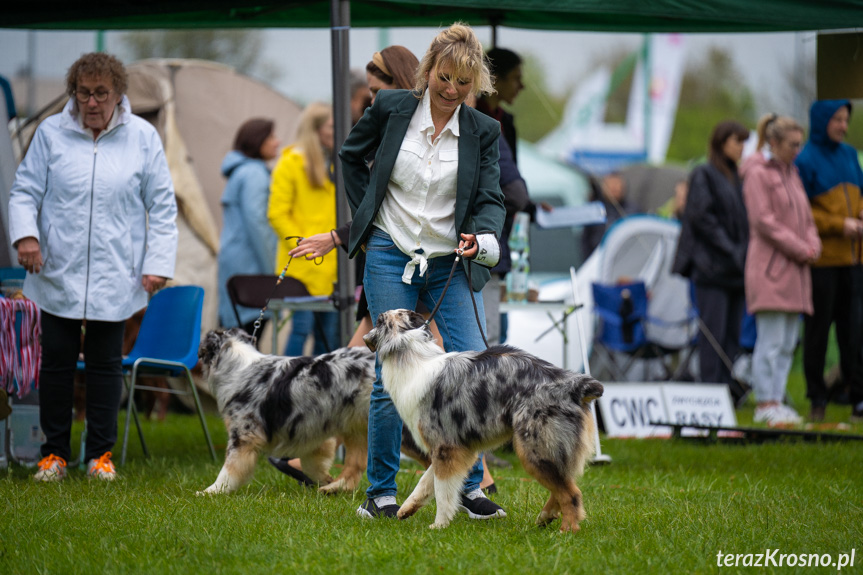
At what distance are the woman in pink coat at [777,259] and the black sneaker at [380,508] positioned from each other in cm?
489

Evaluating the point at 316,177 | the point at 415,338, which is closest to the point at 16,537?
the point at 415,338

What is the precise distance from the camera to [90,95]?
5215mm

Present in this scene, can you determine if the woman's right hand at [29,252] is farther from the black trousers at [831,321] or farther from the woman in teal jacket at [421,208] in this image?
the black trousers at [831,321]

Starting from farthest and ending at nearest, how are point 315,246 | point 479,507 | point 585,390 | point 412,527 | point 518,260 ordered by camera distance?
point 518,260 → point 315,246 → point 479,507 → point 412,527 → point 585,390

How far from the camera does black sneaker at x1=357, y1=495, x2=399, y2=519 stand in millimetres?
4051

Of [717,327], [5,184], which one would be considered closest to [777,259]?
[717,327]

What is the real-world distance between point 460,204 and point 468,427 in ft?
2.98

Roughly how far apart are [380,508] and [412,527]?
0.27 m

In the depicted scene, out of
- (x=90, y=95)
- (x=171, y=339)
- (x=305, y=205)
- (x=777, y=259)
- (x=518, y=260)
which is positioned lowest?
(x=171, y=339)

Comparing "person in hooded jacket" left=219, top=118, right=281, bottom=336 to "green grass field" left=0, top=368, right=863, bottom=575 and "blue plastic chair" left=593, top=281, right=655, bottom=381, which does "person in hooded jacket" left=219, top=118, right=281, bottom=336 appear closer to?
"green grass field" left=0, top=368, right=863, bottom=575

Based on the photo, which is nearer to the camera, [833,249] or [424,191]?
[424,191]

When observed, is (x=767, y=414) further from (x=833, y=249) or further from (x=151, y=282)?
(x=151, y=282)

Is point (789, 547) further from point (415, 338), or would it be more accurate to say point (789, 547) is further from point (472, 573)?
point (415, 338)

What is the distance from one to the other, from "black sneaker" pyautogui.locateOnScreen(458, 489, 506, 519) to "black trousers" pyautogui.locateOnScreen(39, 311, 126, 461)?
A: 2.24 meters
